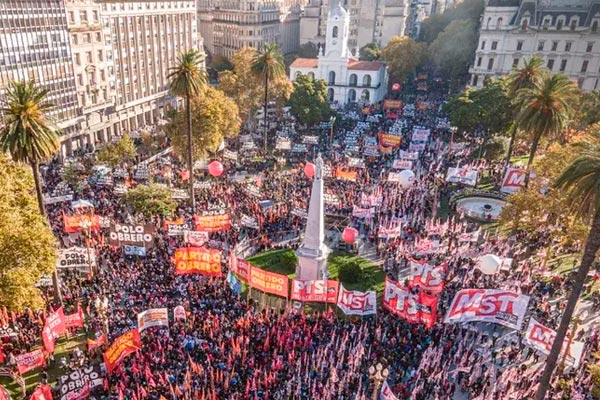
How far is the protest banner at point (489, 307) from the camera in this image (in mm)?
24219

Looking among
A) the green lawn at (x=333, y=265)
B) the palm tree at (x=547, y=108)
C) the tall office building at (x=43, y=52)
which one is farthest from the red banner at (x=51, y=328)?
the palm tree at (x=547, y=108)

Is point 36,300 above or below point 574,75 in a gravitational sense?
below

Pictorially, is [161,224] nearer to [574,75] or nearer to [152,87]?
[152,87]

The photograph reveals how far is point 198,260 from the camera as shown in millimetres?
30047

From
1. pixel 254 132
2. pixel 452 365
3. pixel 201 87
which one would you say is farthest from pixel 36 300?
pixel 254 132

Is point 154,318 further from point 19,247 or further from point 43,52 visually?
point 43,52

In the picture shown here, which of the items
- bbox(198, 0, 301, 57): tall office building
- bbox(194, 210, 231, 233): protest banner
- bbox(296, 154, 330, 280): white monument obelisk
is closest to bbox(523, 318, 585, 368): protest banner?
bbox(296, 154, 330, 280): white monument obelisk

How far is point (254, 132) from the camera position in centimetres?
7400

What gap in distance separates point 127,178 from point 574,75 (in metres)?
73.0

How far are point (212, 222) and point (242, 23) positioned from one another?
8952 cm

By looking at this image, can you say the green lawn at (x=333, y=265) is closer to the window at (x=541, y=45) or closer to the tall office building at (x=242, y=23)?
the window at (x=541, y=45)

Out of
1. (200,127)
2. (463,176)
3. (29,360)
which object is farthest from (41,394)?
(463,176)

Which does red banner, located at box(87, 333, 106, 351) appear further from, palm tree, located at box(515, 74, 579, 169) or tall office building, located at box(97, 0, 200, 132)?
tall office building, located at box(97, 0, 200, 132)

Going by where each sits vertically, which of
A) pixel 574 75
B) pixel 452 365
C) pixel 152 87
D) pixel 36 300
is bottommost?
pixel 452 365
